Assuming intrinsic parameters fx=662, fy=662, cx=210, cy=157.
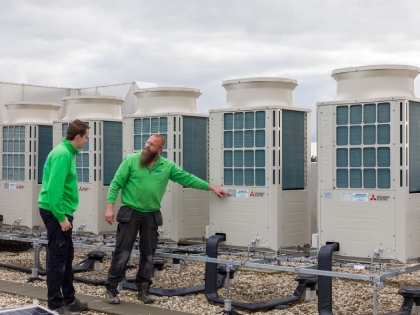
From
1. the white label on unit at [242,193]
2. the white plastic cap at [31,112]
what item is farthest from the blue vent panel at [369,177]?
the white plastic cap at [31,112]

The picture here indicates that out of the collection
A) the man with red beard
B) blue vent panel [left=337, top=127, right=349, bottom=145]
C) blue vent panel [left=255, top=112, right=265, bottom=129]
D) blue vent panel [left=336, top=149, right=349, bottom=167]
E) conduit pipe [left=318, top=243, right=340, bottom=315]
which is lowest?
conduit pipe [left=318, top=243, right=340, bottom=315]

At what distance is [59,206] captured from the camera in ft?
19.9

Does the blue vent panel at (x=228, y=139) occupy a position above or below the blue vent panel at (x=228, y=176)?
above

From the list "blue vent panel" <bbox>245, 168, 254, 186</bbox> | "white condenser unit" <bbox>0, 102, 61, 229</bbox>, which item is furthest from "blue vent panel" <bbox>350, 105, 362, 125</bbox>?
"white condenser unit" <bbox>0, 102, 61, 229</bbox>

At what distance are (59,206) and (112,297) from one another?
1562 millimetres

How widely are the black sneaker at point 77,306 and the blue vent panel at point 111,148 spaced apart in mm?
2996

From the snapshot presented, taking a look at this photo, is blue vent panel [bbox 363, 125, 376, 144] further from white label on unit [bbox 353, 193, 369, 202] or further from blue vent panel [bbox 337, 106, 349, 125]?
white label on unit [bbox 353, 193, 369, 202]

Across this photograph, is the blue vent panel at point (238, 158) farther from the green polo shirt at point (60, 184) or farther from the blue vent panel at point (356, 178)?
the green polo shirt at point (60, 184)

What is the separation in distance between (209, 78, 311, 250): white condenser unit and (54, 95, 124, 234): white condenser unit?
2206 millimetres

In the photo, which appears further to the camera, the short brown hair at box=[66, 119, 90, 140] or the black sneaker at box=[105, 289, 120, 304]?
the black sneaker at box=[105, 289, 120, 304]

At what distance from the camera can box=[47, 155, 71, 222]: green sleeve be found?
19.9 feet

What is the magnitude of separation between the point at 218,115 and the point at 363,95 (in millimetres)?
1797

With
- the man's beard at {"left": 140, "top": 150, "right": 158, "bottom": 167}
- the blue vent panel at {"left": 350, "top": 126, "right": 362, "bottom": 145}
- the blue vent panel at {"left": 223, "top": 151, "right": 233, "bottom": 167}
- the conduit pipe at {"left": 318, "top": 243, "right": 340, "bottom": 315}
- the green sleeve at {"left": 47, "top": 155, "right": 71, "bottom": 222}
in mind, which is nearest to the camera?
the green sleeve at {"left": 47, "top": 155, "right": 71, "bottom": 222}

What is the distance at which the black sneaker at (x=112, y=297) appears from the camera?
7.14 m
